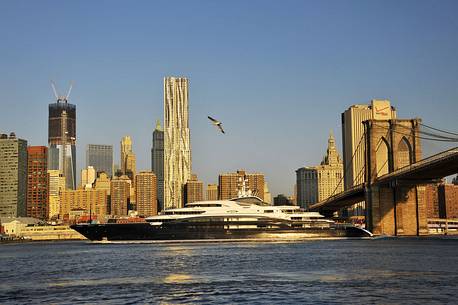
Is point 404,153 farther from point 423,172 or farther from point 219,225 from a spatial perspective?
point 219,225

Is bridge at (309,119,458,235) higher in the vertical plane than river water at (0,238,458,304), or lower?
higher

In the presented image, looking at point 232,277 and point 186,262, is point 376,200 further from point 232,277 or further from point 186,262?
point 232,277

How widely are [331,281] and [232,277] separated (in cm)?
560

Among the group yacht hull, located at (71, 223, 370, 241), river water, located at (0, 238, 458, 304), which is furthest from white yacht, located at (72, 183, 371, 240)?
river water, located at (0, 238, 458, 304)

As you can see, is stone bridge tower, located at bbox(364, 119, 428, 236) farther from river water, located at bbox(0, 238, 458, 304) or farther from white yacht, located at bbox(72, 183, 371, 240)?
river water, located at bbox(0, 238, 458, 304)

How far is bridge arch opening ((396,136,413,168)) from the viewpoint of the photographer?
4297 inches

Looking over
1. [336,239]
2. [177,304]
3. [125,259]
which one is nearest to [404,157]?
[336,239]

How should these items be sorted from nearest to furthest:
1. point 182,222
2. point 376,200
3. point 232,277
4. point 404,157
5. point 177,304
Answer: point 177,304 → point 232,277 → point 182,222 → point 376,200 → point 404,157

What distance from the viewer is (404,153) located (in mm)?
113250

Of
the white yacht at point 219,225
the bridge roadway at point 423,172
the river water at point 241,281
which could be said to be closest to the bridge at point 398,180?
the bridge roadway at point 423,172

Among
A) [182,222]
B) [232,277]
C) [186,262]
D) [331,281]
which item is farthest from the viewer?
[182,222]

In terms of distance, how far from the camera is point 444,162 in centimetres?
7906

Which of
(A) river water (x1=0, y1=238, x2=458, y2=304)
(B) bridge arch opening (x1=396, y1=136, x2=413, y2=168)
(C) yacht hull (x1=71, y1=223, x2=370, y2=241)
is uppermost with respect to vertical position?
(B) bridge arch opening (x1=396, y1=136, x2=413, y2=168)

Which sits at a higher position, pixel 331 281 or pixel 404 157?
pixel 404 157
